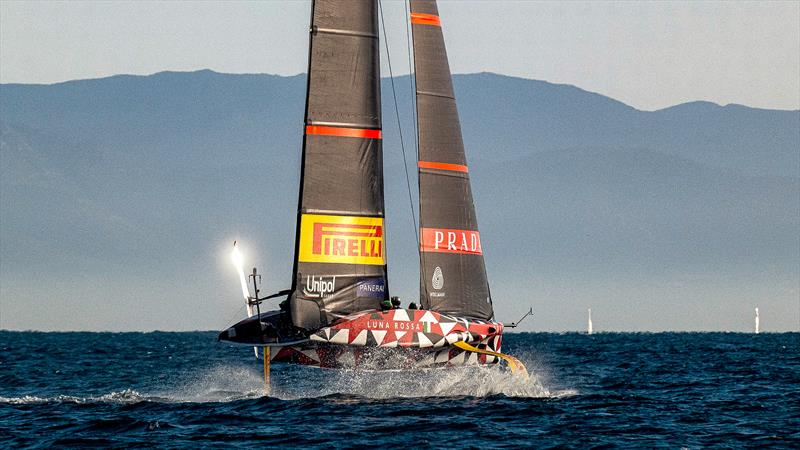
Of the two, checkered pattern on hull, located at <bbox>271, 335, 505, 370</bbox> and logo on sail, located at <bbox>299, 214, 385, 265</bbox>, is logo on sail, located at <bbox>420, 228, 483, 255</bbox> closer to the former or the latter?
logo on sail, located at <bbox>299, 214, 385, 265</bbox>

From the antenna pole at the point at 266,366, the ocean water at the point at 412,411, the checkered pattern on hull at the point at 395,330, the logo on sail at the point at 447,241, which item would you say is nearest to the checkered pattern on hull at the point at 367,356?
the antenna pole at the point at 266,366

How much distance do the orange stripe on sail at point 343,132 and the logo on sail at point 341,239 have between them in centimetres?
213

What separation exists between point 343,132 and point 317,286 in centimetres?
406

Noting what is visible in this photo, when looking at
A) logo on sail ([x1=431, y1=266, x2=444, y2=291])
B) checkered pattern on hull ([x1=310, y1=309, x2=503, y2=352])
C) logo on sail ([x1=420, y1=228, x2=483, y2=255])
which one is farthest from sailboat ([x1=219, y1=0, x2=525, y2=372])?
logo on sail ([x1=420, y1=228, x2=483, y2=255])

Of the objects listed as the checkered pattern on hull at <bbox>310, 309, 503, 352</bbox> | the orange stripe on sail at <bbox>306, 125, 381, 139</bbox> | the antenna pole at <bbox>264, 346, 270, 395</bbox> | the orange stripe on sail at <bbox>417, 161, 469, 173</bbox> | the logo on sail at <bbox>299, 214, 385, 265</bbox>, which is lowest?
the antenna pole at <bbox>264, 346, 270, 395</bbox>

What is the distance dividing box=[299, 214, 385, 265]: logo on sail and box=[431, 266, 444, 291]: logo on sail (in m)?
2.73

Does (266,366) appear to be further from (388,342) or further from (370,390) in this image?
(388,342)

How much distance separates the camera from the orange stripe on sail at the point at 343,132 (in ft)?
106

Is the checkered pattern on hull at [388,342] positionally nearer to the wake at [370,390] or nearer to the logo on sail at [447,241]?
the wake at [370,390]

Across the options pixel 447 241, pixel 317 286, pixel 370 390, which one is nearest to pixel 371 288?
pixel 317 286

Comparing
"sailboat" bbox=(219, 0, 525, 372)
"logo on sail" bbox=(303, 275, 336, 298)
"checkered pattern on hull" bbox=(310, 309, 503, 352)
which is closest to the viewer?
"checkered pattern on hull" bbox=(310, 309, 503, 352)

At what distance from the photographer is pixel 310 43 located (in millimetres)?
32281

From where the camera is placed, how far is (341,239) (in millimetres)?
32719

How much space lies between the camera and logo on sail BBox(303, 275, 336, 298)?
3262 cm
